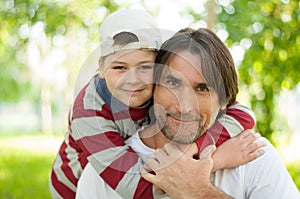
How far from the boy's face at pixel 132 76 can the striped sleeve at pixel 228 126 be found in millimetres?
246

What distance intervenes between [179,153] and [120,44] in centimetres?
43

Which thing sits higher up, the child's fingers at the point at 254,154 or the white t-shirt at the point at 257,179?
the child's fingers at the point at 254,154

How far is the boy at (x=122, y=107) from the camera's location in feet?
6.88

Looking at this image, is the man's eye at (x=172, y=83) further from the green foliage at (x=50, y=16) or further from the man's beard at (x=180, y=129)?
the green foliage at (x=50, y=16)

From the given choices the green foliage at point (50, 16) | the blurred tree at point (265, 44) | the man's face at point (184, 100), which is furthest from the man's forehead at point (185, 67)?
the green foliage at point (50, 16)

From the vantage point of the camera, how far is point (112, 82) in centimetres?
214

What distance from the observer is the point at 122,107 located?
7.13 feet

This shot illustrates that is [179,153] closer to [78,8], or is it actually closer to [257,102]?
[257,102]

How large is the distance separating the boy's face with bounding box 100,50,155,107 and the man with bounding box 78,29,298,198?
4 centimetres

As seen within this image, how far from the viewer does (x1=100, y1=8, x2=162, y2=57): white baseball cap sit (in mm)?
2123

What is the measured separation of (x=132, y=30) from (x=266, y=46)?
12.2ft

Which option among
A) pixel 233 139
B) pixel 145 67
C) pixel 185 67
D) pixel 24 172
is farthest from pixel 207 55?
pixel 24 172

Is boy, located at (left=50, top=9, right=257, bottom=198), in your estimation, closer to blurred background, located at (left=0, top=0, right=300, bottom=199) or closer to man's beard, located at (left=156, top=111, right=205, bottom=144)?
man's beard, located at (left=156, top=111, right=205, bottom=144)

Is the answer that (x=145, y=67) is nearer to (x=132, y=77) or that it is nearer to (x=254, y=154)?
(x=132, y=77)
